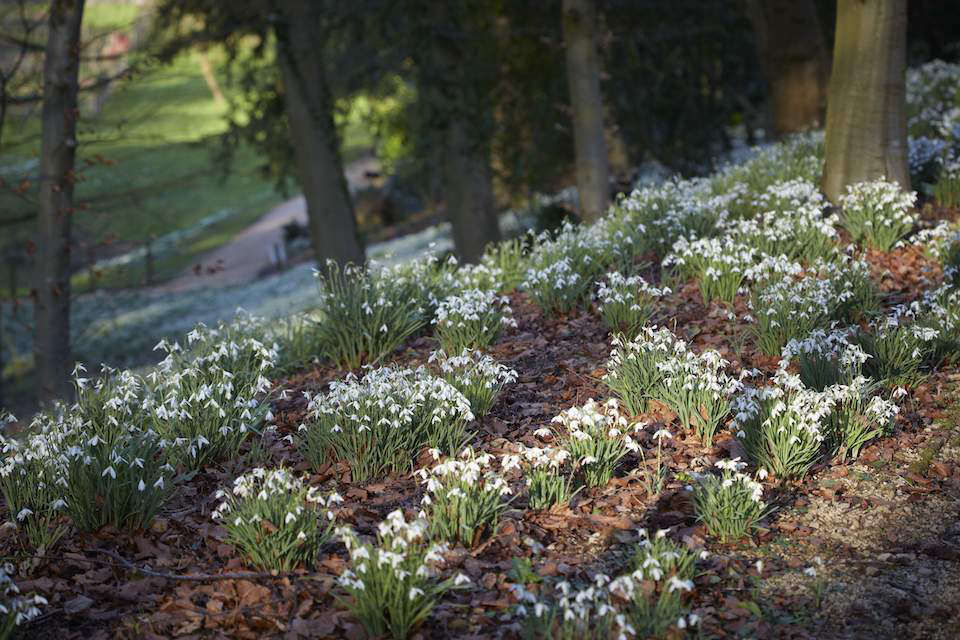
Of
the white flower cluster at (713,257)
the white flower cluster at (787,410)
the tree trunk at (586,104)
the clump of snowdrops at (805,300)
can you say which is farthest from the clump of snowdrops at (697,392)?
the tree trunk at (586,104)

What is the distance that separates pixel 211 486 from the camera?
4730 millimetres

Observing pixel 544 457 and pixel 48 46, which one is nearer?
pixel 544 457

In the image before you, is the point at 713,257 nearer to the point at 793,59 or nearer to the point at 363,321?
the point at 363,321

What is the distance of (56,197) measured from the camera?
29.6 ft

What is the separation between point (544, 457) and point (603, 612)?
110 centimetres

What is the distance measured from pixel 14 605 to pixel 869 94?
722 centimetres

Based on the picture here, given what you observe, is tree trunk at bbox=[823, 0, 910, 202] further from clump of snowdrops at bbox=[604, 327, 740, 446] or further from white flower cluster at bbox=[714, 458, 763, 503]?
white flower cluster at bbox=[714, 458, 763, 503]

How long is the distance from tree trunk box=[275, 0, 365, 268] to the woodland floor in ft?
25.1

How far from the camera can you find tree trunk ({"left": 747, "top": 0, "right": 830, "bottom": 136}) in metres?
12.1

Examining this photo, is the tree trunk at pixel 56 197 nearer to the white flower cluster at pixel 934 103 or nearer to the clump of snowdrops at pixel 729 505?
the clump of snowdrops at pixel 729 505

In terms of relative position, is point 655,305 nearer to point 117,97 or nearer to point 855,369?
point 855,369

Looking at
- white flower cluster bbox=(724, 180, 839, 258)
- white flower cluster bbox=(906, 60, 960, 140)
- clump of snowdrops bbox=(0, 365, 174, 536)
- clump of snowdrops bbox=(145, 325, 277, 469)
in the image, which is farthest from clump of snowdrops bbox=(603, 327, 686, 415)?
A: white flower cluster bbox=(906, 60, 960, 140)

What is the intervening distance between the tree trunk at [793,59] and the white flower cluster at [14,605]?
10928mm

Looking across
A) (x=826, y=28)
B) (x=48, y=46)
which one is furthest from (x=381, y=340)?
(x=826, y=28)
